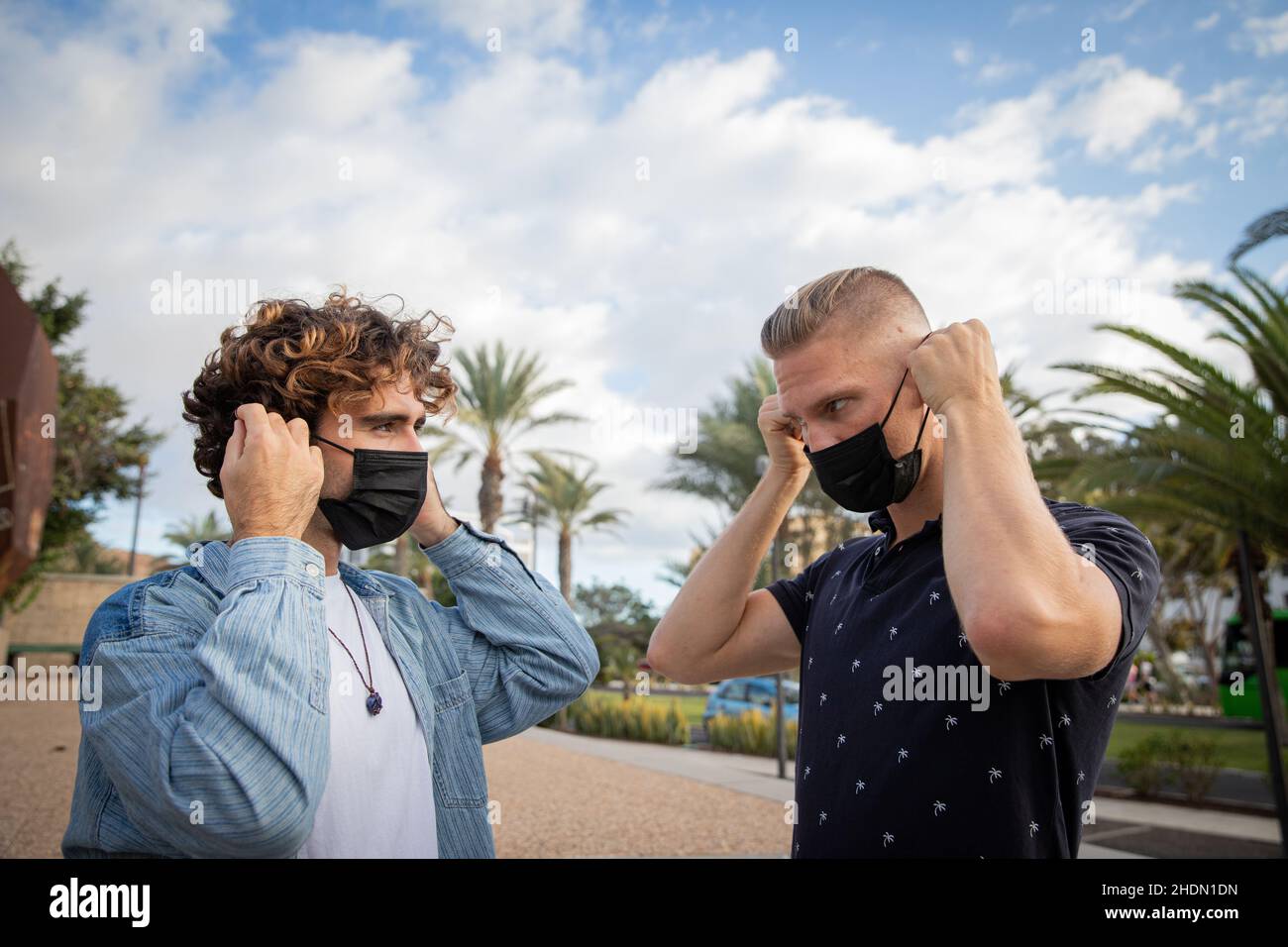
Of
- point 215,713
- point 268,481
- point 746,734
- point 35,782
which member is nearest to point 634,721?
point 746,734

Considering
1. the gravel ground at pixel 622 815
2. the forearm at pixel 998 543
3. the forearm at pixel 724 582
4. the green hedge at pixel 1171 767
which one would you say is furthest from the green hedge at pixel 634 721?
the forearm at pixel 998 543

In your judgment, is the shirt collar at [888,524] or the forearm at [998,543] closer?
the forearm at [998,543]

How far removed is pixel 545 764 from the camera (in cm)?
1322

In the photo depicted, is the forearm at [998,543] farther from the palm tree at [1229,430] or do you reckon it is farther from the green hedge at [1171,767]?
the green hedge at [1171,767]

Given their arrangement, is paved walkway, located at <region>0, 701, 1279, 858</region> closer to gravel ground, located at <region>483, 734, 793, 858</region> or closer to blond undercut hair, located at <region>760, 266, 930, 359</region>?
gravel ground, located at <region>483, 734, 793, 858</region>

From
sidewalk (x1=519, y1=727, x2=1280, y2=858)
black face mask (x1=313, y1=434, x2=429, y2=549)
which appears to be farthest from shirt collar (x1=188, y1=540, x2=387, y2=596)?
sidewalk (x1=519, y1=727, x2=1280, y2=858)

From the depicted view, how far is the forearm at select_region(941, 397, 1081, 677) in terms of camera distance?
1.40m

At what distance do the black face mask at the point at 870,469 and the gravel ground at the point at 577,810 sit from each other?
6.44 metres

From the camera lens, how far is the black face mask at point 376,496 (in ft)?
6.53

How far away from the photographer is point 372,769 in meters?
1.76

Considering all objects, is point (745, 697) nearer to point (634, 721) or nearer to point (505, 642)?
point (634, 721)

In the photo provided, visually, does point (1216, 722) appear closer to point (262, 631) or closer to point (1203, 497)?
point (1203, 497)

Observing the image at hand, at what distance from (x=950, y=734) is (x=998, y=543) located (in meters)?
0.41

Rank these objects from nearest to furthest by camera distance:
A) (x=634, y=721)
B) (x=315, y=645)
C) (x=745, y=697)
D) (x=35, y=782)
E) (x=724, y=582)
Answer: (x=315, y=645), (x=724, y=582), (x=35, y=782), (x=634, y=721), (x=745, y=697)
